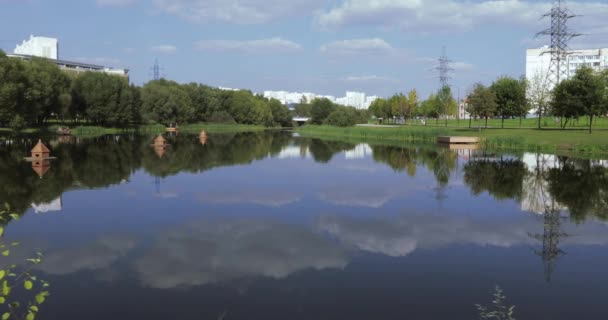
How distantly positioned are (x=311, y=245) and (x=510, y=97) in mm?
49982

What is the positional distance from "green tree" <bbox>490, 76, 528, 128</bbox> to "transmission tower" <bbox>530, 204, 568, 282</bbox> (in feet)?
139

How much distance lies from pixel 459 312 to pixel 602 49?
143 m

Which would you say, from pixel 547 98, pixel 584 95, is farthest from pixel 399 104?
pixel 584 95

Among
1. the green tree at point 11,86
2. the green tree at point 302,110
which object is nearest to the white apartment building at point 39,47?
the green tree at point 302,110

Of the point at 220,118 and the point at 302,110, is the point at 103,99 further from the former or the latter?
the point at 302,110

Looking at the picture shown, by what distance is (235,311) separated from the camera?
666 cm

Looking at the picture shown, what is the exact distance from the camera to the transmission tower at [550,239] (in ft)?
29.7

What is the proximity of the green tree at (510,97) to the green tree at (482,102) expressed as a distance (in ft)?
5.32

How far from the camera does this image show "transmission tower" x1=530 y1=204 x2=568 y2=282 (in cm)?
905

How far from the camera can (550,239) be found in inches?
428

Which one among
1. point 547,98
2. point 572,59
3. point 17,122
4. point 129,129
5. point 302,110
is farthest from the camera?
point 302,110

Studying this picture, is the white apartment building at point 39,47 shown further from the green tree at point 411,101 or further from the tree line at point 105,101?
the green tree at point 411,101

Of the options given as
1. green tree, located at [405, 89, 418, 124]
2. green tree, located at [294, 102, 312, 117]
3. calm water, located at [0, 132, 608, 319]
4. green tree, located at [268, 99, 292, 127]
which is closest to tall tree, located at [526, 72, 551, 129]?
green tree, located at [405, 89, 418, 124]

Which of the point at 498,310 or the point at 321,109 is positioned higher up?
the point at 321,109
